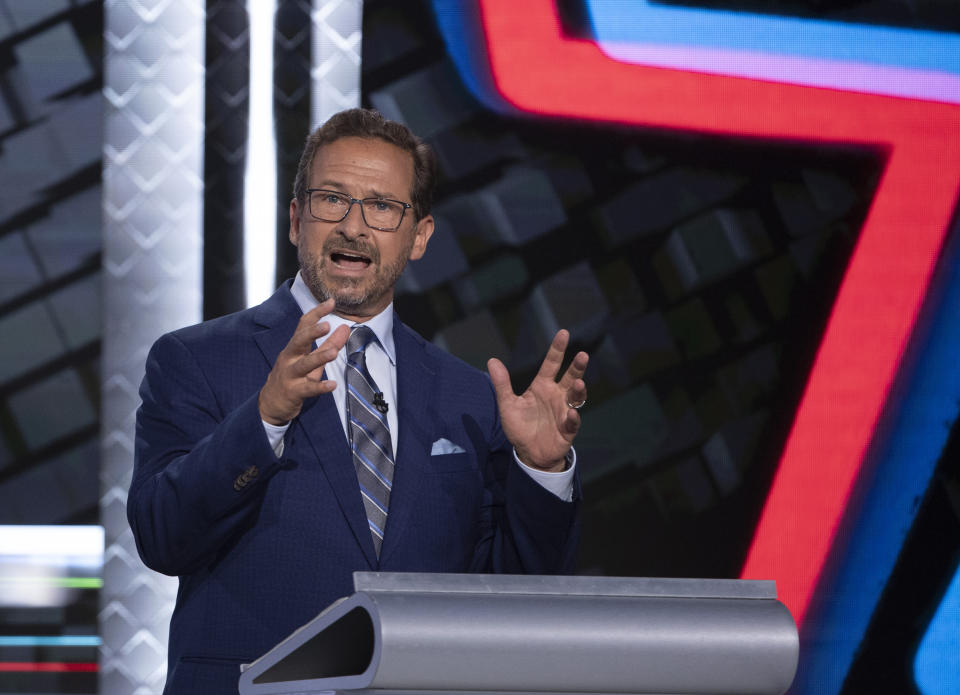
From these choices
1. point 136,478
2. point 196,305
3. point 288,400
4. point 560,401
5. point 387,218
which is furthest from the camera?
point 196,305

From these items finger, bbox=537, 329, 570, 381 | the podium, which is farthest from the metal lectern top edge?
finger, bbox=537, 329, 570, 381

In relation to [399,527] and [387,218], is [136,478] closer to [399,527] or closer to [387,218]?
[399,527]

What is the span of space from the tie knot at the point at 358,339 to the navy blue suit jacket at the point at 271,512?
0.28 ft

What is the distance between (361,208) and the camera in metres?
1.75

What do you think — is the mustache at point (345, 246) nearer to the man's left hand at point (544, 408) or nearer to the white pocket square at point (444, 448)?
the white pocket square at point (444, 448)

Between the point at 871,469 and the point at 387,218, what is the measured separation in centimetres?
183

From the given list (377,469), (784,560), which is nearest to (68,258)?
(377,469)

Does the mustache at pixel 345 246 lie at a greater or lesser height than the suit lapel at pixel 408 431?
greater

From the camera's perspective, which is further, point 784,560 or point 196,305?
point 784,560

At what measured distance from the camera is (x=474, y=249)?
2855 mm

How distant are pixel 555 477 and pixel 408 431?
30cm

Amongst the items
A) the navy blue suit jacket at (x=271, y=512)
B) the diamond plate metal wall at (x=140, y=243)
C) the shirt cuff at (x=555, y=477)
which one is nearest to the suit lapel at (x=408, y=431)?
the navy blue suit jacket at (x=271, y=512)

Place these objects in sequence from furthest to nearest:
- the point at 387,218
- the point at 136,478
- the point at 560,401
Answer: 1. the point at 387,218
2. the point at 136,478
3. the point at 560,401

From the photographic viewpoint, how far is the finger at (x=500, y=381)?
1.36 metres
